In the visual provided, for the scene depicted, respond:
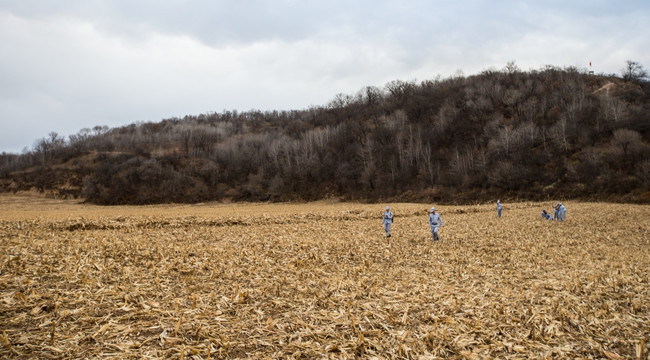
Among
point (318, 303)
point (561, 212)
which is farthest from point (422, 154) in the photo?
point (318, 303)

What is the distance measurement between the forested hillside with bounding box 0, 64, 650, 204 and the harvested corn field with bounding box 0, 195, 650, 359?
41.3 metres

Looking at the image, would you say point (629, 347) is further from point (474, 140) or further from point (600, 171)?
point (474, 140)

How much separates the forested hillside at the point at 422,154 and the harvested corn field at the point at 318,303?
41.3 metres

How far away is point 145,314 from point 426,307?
570cm

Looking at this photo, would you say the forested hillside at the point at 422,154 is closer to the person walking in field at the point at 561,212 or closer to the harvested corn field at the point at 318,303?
the person walking in field at the point at 561,212

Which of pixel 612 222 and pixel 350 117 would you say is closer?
pixel 612 222

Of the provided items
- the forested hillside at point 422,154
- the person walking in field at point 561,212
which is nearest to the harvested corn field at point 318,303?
the person walking in field at point 561,212

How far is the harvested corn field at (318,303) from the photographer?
524 centimetres

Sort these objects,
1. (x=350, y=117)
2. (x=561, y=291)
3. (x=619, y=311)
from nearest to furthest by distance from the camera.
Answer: (x=619, y=311) < (x=561, y=291) < (x=350, y=117)

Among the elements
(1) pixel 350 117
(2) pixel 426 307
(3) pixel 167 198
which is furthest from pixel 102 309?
(1) pixel 350 117

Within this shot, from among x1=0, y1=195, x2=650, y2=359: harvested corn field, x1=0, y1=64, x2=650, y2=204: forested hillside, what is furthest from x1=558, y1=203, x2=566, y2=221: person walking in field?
x1=0, y1=64, x2=650, y2=204: forested hillside

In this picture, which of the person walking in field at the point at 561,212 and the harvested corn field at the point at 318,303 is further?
the person walking in field at the point at 561,212

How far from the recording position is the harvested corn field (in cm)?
524

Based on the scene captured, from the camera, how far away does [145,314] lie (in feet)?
20.9
